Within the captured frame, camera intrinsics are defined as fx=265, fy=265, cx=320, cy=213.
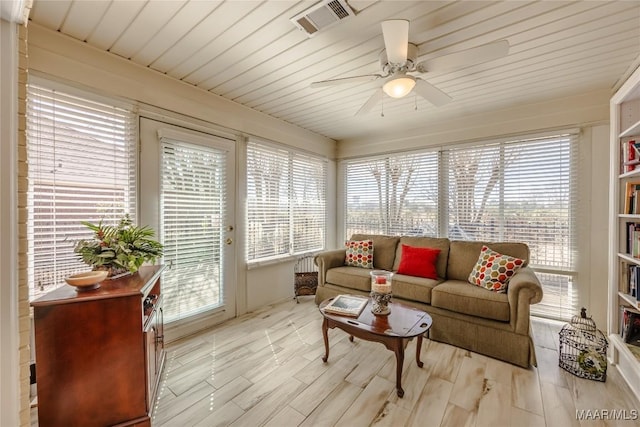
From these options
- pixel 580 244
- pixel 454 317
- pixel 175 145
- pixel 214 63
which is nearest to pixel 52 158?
pixel 175 145

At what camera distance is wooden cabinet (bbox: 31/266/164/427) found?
130cm

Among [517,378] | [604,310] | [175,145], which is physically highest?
[175,145]

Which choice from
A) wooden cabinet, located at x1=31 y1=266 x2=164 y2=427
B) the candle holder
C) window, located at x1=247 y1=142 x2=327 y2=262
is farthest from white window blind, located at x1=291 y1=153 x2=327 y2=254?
wooden cabinet, located at x1=31 y1=266 x2=164 y2=427

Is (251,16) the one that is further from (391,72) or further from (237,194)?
(237,194)

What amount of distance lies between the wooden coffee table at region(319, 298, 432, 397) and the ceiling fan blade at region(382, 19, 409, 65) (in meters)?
1.82

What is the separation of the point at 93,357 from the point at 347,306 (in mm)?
1662

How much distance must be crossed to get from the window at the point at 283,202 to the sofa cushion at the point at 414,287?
64.3 inches

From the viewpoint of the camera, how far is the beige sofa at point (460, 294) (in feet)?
7.16

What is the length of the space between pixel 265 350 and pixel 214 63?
8.42ft

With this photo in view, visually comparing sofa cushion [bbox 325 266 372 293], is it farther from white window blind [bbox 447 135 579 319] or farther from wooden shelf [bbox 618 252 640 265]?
wooden shelf [bbox 618 252 640 265]

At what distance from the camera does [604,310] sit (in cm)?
271

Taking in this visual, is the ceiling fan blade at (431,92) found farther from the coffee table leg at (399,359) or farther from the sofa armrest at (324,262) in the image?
the sofa armrest at (324,262)

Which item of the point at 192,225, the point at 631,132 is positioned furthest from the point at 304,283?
the point at 631,132

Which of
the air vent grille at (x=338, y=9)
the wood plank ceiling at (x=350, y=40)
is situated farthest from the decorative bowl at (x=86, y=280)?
the air vent grille at (x=338, y=9)
